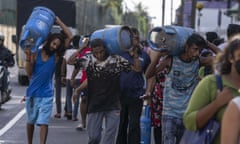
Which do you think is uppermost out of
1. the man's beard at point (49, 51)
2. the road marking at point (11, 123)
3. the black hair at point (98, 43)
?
the black hair at point (98, 43)

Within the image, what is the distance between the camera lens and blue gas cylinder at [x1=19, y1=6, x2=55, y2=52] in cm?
816

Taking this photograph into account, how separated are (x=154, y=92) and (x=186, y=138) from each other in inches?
169

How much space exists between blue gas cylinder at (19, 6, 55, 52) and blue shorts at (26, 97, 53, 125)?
2.20 ft

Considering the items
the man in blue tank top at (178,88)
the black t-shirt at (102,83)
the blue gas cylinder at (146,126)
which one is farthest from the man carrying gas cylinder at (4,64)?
the man in blue tank top at (178,88)

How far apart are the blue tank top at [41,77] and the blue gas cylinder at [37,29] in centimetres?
30

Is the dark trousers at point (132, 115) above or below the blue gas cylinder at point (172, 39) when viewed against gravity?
Result: below

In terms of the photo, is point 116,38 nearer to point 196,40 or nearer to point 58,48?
point 196,40

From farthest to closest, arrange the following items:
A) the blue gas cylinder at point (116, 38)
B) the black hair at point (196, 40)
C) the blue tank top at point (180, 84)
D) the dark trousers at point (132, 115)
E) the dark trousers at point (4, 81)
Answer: the dark trousers at point (4, 81), the dark trousers at point (132, 115), the blue gas cylinder at point (116, 38), the blue tank top at point (180, 84), the black hair at point (196, 40)

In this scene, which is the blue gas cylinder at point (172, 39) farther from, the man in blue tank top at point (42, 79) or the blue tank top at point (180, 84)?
the man in blue tank top at point (42, 79)

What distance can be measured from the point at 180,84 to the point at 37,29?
196cm

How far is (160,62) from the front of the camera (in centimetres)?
753

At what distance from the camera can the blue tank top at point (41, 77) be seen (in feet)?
28.3

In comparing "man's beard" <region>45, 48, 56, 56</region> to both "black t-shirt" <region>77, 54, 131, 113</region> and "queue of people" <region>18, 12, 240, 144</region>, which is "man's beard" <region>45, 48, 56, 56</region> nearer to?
"queue of people" <region>18, 12, 240, 144</region>

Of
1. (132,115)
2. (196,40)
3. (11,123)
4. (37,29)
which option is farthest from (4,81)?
(196,40)
